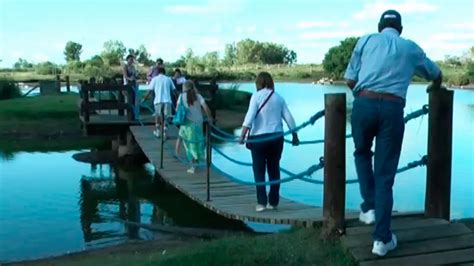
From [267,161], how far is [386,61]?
2.39 m

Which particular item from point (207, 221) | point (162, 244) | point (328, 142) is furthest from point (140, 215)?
point (328, 142)

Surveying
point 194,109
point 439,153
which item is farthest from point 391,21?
point 194,109

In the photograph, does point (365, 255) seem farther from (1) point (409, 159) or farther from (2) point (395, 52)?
(1) point (409, 159)

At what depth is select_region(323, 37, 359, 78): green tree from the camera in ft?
326

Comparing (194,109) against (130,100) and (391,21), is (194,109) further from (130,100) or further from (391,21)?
(130,100)

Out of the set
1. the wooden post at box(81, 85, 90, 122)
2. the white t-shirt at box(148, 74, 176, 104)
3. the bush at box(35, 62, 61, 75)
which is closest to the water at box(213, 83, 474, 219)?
the white t-shirt at box(148, 74, 176, 104)

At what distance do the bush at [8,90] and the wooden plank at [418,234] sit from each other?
109 ft

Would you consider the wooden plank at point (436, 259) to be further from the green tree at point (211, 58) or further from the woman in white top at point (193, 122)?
the green tree at point (211, 58)

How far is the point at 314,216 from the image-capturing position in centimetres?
671

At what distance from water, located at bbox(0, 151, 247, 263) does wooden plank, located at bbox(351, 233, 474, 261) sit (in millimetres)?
4983

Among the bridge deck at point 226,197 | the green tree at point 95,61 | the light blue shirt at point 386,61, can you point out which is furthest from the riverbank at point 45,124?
the green tree at point 95,61

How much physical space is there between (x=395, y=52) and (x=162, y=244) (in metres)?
4.95

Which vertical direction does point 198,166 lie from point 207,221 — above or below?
above

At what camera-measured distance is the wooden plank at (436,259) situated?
18.0 feet
